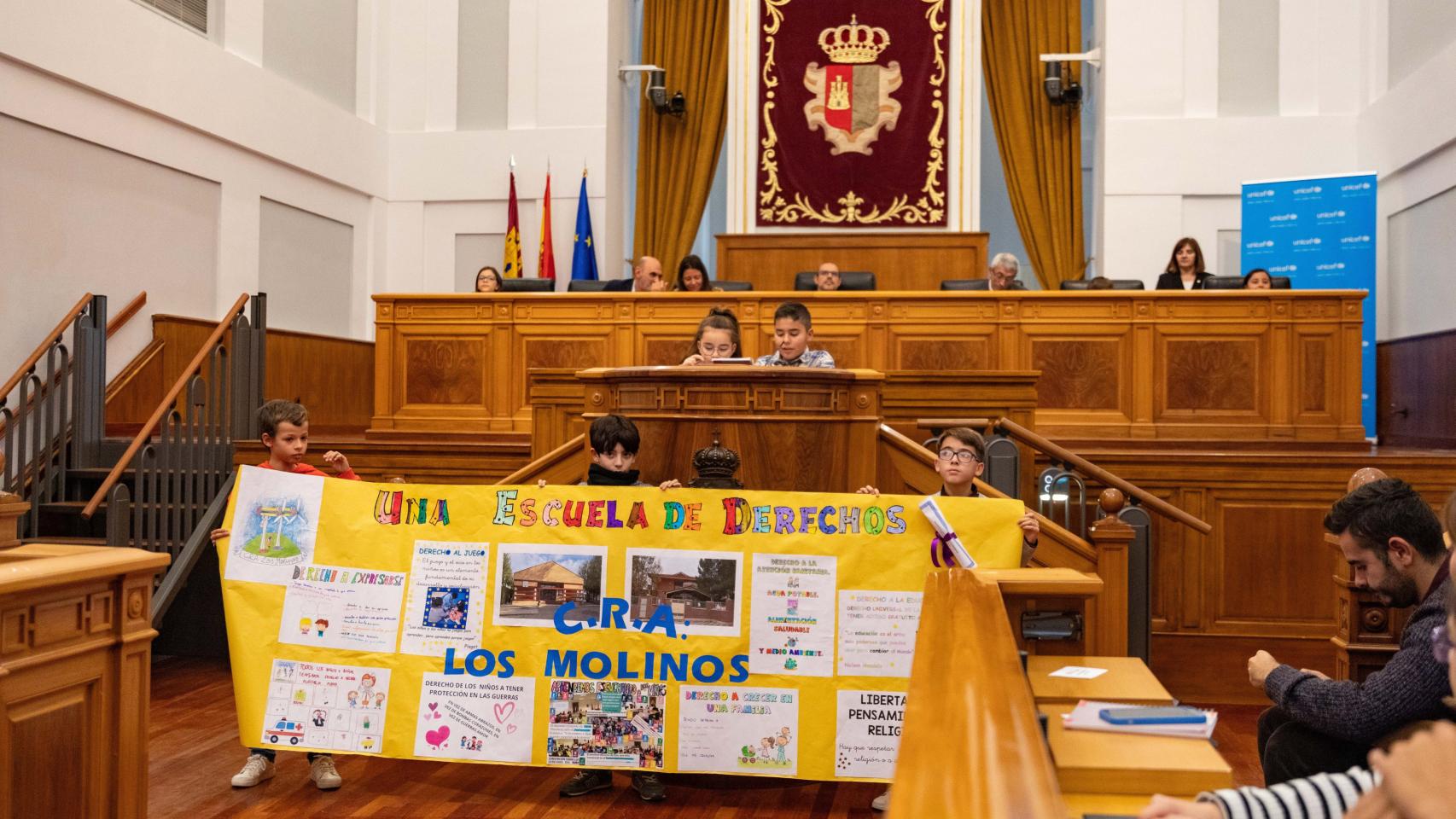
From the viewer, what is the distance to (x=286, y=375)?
1045 centimetres

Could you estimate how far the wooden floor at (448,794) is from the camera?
13.4ft

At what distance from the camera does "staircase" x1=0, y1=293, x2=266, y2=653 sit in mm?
6777

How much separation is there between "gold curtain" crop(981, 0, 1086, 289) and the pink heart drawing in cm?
919

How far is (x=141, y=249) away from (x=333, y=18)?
3.62 meters

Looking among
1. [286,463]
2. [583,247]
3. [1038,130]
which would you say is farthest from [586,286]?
[1038,130]

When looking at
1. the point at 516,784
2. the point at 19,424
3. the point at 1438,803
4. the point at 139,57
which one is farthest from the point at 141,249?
the point at 1438,803

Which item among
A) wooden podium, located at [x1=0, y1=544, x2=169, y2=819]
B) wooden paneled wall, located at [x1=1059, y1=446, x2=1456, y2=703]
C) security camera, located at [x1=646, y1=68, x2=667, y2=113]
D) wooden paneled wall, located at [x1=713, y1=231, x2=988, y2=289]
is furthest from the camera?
security camera, located at [x1=646, y1=68, x2=667, y2=113]

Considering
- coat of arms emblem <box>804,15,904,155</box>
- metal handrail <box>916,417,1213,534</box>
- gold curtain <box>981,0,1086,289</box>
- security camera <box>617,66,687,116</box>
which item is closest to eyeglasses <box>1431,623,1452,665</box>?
metal handrail <box>916,417,1213,534</box>

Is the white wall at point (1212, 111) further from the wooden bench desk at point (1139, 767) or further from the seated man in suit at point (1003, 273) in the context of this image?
A: the wooden bench desk at point (1139, 767)

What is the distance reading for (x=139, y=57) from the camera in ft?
29.4

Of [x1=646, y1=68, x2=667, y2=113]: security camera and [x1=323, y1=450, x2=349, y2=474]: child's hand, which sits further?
[x1=646, y1=68, x2=667, y2=113]: security camera

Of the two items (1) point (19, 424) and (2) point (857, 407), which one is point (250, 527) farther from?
(1) point (19, 424)

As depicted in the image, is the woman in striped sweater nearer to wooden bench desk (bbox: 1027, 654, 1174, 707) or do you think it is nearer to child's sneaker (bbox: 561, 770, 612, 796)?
wooden bench desk (bbox: 1027, 654, 1174, 707)

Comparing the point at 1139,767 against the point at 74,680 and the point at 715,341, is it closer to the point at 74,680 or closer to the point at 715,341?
the point at 74,680
